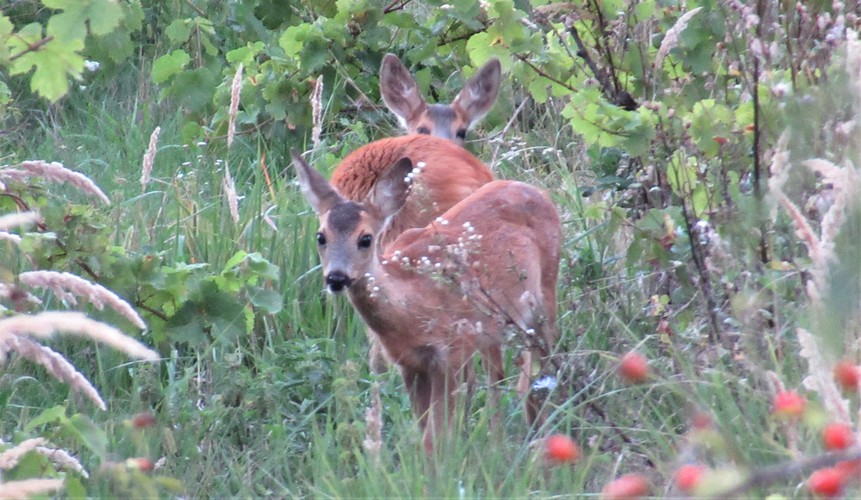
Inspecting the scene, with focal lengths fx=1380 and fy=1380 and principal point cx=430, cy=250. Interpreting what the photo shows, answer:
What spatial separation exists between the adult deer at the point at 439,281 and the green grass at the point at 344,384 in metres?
0.16

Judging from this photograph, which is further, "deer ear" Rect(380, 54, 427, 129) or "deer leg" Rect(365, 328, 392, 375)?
"deer ear" Rect(380, 54, 427, 129)

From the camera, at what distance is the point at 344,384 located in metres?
4.39

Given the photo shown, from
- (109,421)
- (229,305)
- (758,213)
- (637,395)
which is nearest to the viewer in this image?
(758,213)

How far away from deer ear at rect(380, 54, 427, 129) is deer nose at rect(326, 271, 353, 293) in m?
3.68

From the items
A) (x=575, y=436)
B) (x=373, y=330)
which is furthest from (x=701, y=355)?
(x=373, y=330)

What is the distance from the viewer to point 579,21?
6.00 meters

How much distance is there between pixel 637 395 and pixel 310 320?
181 centimetres

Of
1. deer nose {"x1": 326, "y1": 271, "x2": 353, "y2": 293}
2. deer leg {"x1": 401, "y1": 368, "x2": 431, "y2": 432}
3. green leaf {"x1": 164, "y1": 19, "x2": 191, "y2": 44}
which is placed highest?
green leaf {"x1": 164, "y1": 19, "x2": 191, "y2": 44}

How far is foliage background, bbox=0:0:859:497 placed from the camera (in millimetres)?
3773

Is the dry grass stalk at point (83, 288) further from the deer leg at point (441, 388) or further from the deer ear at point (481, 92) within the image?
the deer ear at point (481, 92)

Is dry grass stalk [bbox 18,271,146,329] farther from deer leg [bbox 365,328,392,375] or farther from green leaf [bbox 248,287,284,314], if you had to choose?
deer leg [bbox 365,328,392,375]

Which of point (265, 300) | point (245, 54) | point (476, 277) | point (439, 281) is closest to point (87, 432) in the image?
point (439, 281)

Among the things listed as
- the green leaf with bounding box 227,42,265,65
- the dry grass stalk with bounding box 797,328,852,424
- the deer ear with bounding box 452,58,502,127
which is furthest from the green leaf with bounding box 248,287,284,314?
the deer ear with bounding box 452,58,502,127

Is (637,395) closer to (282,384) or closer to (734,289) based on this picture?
(734,289)
